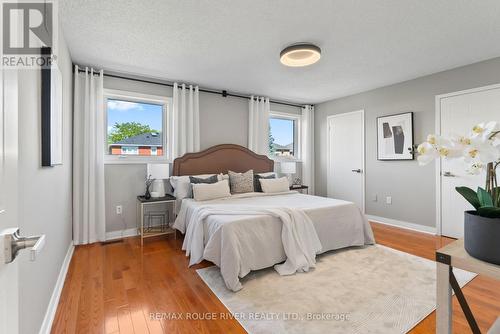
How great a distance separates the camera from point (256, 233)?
8.05ft

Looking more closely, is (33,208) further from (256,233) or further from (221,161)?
(221,161)

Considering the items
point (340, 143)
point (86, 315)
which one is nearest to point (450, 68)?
point (340, 143)

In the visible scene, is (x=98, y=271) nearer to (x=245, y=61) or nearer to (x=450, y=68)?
(x=245, y=61)

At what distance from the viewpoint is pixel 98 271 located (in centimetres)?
256

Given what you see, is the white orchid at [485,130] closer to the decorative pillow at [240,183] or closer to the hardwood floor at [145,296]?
the hardwood floor at [145,296]

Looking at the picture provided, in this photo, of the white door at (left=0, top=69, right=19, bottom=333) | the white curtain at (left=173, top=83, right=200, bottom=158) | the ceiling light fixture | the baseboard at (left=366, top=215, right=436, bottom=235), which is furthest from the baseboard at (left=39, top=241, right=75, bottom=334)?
the baseboard at (left=366, top=215, right=436, bottom=235)

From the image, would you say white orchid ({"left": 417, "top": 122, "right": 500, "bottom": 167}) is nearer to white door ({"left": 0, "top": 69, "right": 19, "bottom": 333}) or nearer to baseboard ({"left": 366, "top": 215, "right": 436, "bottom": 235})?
white door ({"left": 0, "top": 69, "right": 19, "bottom": 333})

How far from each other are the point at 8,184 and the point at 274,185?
3.67 metres

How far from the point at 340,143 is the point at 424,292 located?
3.48 m

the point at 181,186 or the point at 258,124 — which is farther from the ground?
the point at 258,124

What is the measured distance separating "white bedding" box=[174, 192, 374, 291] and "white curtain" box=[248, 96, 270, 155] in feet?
Result: 5.66

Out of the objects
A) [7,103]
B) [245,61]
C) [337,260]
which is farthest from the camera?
[245,61]

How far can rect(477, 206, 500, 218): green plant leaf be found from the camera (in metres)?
0.89

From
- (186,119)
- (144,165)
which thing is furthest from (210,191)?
(186,119)
